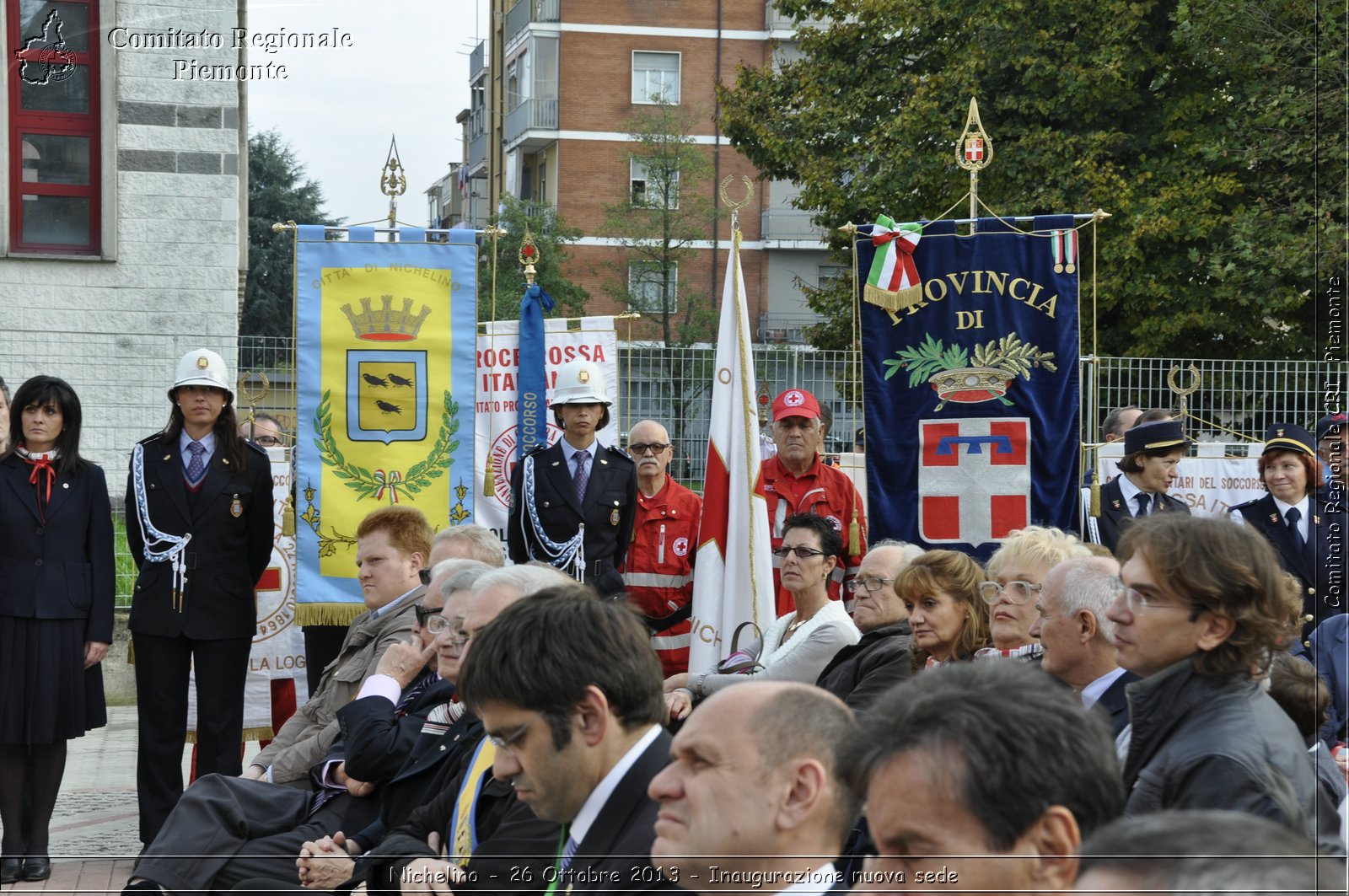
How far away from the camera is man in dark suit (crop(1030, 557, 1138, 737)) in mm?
3580

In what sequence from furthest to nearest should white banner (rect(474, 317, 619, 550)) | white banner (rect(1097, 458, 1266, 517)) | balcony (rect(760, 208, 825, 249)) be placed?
1. balcony (rect(760, 208, 825, 249))
2. white banner (rect(1097, 458, 1266, 517))
3. white banner (rect(474, 317, 619, 550))

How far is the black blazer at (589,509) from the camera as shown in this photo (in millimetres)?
6898

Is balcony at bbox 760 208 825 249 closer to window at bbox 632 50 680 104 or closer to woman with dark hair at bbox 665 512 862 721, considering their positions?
window at bbox 632 50 680 104

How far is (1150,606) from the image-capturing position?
292 centimetres

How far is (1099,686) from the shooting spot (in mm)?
3562

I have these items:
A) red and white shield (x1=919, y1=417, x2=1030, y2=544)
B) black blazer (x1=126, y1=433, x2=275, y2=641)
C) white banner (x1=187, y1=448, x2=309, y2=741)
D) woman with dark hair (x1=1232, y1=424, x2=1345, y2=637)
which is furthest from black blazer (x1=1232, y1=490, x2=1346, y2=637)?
white banner (x1=187, y1=448, x2=309, y2=741)

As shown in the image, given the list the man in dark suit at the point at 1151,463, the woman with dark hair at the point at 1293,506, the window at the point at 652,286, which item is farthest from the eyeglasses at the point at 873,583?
the window at the point at 652,286

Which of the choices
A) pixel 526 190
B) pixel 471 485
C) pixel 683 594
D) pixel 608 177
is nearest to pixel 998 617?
pixel 683 594

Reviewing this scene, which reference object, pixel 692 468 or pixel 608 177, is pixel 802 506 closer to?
pixel 692 468

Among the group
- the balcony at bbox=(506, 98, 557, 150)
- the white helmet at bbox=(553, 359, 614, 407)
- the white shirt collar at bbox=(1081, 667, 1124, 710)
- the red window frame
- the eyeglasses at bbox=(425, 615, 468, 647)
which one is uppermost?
the balcony at bbox=(506, 98, 557, 150)

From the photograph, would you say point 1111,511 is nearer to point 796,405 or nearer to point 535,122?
point 796,405

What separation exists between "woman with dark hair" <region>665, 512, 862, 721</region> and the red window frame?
25.4 ft

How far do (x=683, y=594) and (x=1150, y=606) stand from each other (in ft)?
14.5

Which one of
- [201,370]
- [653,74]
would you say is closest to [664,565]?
[201,370]
